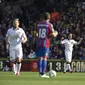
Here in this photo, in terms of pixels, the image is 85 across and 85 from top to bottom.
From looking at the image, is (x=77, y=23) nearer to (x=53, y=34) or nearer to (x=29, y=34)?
(x=29, y=34)

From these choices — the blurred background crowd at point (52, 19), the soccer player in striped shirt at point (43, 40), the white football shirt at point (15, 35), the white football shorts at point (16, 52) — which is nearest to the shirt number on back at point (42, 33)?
the soccer player in striped shirt at point (43, 40)

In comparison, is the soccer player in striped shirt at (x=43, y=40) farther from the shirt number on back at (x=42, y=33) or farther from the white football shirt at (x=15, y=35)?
the white football shirt at (x=15, y=35)

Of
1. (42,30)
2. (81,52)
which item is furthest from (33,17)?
(42,30)

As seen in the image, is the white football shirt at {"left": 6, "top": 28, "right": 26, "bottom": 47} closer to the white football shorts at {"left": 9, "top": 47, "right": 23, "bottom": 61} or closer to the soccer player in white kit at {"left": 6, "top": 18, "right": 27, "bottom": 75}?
the soccer player in white kit at {"left": 6, "top": 18, "right": 27, "bottom": 75}

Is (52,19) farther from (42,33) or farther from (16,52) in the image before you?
(42,33)

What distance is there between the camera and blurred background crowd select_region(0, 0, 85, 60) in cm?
2942

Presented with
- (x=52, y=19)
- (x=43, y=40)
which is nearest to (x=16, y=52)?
(x=43, y=40)

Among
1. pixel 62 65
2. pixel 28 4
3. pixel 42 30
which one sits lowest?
pixel 62 65

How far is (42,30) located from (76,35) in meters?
13.4

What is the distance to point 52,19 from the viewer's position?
32.1 meters

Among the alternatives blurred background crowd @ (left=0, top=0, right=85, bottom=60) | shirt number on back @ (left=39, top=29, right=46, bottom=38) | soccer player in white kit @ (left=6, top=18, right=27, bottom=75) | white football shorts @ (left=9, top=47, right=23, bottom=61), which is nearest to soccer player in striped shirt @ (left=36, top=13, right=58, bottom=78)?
shirt number on back @ (left=39, top=29, right=46, bottom=38)

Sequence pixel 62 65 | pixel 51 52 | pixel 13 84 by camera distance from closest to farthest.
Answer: pixel 13 84, pixel 62 65, pixel 51 52

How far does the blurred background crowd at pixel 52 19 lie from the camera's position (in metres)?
29.4

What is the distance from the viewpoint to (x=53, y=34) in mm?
16734
